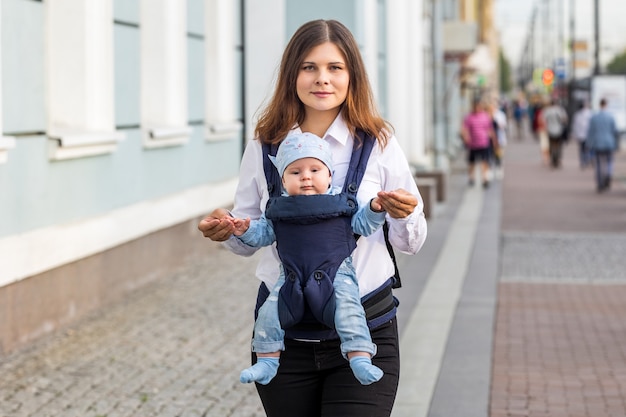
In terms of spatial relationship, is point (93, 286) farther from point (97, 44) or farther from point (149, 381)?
point (149, 381)

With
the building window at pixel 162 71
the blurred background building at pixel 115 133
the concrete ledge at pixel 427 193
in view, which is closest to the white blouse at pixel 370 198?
the blurred background building at pixel 115 133

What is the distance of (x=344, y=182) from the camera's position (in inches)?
142

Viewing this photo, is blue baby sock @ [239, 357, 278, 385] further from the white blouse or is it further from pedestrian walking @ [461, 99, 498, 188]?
pedestrian walking @ [461, 99, 498, 188]

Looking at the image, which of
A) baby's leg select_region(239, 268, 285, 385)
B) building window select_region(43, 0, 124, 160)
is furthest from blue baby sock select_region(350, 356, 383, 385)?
building window select_region(43, 0, 124, 160)

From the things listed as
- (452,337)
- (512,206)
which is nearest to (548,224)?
(512,206)

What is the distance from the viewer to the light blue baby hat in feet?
11.3

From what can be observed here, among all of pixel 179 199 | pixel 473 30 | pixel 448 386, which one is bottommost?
pixel 448 386

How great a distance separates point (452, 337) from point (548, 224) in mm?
9595

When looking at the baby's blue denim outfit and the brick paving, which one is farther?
the brick paving

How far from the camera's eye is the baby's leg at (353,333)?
137 inches

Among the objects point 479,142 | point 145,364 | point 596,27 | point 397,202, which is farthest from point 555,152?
point 397,202

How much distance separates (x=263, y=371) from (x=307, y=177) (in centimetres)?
55

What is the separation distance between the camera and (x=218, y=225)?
11.5 ft

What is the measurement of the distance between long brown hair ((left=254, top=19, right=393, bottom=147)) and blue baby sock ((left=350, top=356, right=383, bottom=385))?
61 centimetres
